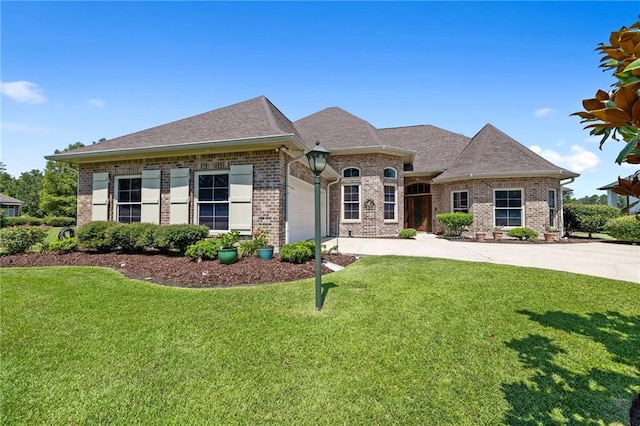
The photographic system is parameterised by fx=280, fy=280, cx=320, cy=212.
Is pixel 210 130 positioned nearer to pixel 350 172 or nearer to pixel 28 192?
pixel 350 172

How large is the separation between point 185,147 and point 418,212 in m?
14.1

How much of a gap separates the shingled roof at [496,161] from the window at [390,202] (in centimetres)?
253

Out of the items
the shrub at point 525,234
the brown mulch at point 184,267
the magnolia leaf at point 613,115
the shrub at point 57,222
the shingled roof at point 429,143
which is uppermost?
the shingled roof at point 429,143

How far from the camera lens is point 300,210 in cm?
1023

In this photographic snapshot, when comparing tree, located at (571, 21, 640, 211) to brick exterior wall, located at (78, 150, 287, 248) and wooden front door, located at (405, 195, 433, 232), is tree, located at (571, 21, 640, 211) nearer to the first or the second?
brick exterior wall, located at (78, 150, 287, 248)

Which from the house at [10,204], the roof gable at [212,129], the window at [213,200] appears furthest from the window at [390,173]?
the house at [10,204]

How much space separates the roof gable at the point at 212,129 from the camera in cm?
855

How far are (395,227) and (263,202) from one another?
29.8ft

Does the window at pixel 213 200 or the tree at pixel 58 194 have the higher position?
the tree at pixel 58 194

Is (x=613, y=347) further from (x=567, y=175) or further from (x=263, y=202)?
(x=567, y=175)

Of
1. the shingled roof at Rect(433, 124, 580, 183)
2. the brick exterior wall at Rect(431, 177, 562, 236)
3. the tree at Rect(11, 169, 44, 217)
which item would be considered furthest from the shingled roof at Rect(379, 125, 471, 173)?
the tree at Rect(11, 169, 44, 217)

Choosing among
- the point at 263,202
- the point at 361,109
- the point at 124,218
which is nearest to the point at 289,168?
the point at 263,202

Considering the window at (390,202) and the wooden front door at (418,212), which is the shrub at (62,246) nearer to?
the window at (390,202)

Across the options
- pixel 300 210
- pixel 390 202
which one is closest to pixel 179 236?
pixel 300 210
